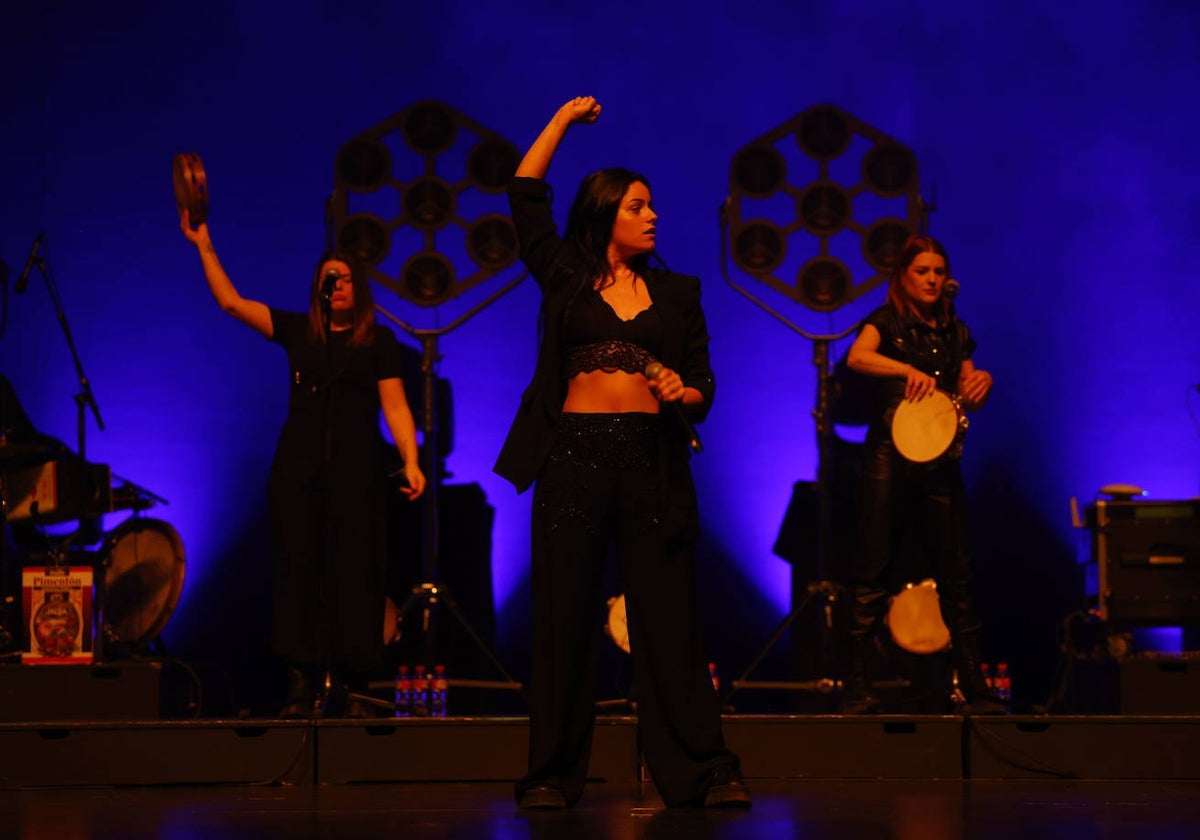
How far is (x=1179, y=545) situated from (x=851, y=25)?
2.85 m

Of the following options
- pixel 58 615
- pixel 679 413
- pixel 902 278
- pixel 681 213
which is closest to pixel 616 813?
pixel 679 413

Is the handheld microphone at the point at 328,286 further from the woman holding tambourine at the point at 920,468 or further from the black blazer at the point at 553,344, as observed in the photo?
the woman holding tambourine at the point at 920,468

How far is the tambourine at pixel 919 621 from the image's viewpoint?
233 inches

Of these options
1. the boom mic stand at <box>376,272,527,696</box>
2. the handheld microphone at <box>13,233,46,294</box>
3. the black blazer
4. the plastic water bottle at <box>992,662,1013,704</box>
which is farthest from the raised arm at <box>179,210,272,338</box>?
the plastic water bottle at <box>992,662,1013,704</box>

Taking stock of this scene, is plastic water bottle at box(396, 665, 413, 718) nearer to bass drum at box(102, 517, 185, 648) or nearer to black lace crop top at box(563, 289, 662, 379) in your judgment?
bass drum at box(102, 517, 185, 648)

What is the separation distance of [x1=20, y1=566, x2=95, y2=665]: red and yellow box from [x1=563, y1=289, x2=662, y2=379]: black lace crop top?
8.59 ft

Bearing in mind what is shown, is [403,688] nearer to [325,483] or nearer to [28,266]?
[325,483]

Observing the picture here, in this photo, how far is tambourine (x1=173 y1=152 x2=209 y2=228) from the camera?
18.1ft

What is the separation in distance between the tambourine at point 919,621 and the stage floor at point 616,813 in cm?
102

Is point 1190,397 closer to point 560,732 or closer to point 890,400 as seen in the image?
point 890,400

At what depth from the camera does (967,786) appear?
15.7ft

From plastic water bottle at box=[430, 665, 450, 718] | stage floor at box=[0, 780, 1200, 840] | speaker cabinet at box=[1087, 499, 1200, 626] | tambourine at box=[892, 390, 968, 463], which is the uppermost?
tambourine at box=[892, 390, 968, 463]

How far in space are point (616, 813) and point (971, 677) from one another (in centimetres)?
196

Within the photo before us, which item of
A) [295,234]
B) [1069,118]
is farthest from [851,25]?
[295,234]
